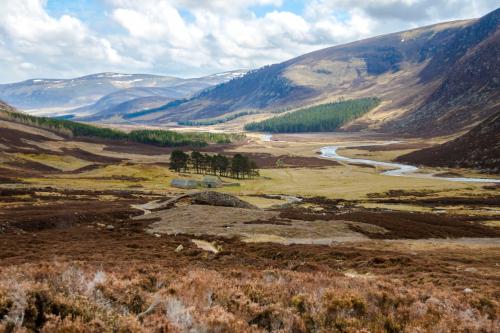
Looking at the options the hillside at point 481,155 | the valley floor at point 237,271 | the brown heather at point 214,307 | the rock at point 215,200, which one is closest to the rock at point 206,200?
the rock at point 215,200

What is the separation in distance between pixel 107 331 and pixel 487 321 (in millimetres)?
10889

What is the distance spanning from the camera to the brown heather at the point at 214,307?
9305mm

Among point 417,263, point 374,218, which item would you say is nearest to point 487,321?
point 417,263

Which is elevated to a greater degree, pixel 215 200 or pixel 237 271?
pixel 237 271

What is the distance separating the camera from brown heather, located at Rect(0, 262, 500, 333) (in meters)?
9.30

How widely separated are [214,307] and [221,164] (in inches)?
6037

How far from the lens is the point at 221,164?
164 meters

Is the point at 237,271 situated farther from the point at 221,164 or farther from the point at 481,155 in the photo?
the point at 481,155

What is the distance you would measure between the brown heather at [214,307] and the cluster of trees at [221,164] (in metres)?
142

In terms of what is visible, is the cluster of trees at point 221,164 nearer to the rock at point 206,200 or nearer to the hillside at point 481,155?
the rock at point 206,200

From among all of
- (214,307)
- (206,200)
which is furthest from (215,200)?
(214,307)

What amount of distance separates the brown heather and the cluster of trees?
142 meters

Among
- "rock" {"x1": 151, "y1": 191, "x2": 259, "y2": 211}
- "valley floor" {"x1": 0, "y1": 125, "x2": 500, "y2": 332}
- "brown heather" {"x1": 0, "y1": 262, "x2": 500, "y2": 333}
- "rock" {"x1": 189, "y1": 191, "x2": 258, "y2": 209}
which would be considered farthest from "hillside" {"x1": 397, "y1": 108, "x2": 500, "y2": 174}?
"brown heather" {"x1": 0, "y1": 262, "x2": 500, "y2": 333}

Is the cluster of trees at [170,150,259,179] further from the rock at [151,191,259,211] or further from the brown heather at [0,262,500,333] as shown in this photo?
the brown heather at [0,262,500,333]
